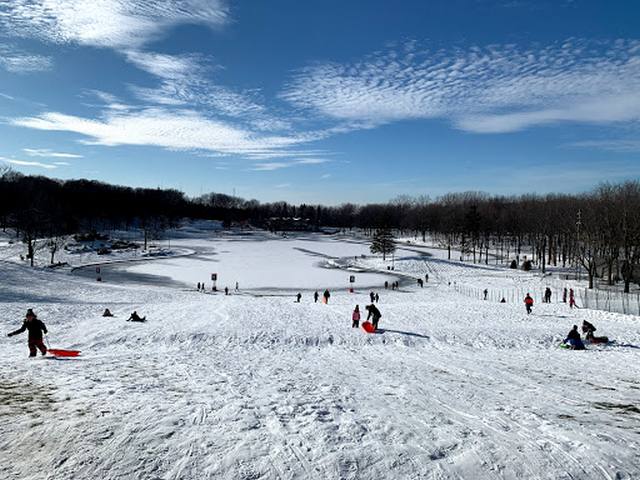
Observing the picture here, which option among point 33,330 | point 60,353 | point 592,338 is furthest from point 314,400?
point 592,338

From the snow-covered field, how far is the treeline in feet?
113

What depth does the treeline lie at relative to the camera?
52188mm

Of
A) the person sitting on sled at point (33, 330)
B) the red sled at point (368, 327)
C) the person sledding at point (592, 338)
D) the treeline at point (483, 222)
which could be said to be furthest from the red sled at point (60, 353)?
the treeline at point (483, 222)

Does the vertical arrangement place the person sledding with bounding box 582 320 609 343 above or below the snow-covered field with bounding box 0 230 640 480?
below

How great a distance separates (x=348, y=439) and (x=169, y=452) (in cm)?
313

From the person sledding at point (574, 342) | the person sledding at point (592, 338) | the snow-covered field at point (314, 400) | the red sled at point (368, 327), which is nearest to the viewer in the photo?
the snow-covered field at point (314, 400)

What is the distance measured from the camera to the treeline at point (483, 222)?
52.2 m

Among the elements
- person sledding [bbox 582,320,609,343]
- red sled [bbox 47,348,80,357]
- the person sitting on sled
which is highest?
the person sitting on sled

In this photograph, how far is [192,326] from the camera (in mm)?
20266

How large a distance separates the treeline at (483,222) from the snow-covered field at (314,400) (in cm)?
3438

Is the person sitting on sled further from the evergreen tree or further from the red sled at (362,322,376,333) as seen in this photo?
the evergreen tree

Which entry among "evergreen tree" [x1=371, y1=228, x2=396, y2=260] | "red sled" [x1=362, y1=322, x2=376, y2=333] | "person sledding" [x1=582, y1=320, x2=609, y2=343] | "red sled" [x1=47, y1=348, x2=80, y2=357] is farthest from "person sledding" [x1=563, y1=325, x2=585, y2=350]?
"evergreen tree" [x1=371, y1=228, x2=396, y2=260]

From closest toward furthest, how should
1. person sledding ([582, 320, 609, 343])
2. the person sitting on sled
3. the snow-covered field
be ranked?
the snow-covered field → the person sitting on sled → person sledding ([582, 320, 609, 343])

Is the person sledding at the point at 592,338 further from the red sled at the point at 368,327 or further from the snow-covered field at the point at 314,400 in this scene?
the red sled at the point at 368,327
